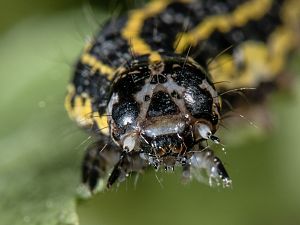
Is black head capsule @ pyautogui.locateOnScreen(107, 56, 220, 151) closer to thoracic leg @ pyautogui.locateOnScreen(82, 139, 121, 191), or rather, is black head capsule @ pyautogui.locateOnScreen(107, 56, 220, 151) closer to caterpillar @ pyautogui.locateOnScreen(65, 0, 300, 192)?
caterpillar @ pyautogui.locateOnScreen(65, 0, 300, 192)

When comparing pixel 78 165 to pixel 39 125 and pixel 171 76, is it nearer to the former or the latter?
pixel 39 125

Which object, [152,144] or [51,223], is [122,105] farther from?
[51,223]

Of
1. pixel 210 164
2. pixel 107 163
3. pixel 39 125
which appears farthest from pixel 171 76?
pixel 39 125

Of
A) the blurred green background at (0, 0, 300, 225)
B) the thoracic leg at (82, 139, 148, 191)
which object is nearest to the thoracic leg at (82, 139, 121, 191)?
the thoracic leg at (82, 139, 148, 191)

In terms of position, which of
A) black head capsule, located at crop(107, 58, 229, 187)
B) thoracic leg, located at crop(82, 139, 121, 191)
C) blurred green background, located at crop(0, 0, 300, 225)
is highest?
blurred green background, located at crop(0, 0, 300, 225)

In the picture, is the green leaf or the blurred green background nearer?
the green leaf

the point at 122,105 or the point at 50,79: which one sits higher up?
the point at 50,79

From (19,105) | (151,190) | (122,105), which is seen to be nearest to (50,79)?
(19,105)
